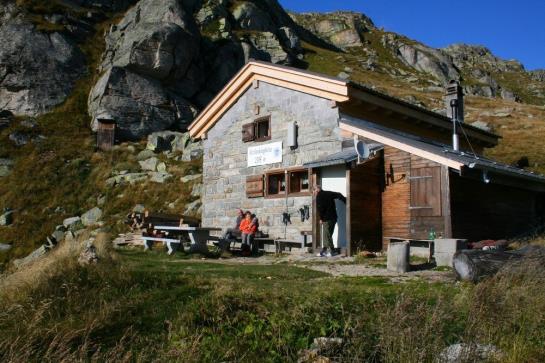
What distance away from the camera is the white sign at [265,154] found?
53.3ft

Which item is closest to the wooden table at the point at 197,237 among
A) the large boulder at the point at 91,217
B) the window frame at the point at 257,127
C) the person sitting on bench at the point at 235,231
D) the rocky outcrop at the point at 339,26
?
the person sitting on bench at the point at 235,231

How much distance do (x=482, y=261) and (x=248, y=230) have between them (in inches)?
339

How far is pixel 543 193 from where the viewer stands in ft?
56.4

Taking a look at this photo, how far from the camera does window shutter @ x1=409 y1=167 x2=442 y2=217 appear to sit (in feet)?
40.6

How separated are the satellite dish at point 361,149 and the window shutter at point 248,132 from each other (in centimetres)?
525

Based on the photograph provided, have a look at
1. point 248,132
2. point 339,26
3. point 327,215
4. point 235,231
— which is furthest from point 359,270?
point 339,26

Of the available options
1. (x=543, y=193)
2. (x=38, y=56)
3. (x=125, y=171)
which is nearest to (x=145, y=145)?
(x=125, y=171)

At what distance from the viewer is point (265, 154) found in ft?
54.6

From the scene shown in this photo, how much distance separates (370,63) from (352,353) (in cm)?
7243

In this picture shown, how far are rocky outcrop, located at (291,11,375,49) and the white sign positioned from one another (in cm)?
7923

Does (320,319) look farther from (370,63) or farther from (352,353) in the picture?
(370,63)

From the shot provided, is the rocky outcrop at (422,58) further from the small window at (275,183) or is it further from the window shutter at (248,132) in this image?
the small window at (275,183)

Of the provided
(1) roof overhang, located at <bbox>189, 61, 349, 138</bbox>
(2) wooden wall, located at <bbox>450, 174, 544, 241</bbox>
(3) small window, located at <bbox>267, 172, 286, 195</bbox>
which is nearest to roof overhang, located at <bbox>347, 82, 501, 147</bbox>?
(1) roof overhang, located at <bbox>189, 61, 349, 138</bbox>

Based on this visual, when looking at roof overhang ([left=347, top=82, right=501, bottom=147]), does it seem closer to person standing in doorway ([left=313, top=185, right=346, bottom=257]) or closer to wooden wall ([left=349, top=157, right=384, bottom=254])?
wooden wall ([left=349, top=157, right=384, bottom=254])
